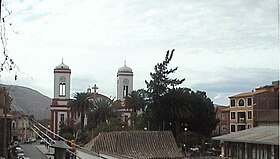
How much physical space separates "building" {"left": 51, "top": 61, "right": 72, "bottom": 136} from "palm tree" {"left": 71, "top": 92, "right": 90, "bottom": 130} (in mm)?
2900

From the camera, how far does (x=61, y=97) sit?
31.3 m

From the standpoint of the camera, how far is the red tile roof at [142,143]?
1591 centimetres

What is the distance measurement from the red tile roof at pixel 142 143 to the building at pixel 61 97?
44.5ft

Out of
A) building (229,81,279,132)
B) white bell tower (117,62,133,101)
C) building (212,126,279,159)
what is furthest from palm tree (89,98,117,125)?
building (212,126,279,159)

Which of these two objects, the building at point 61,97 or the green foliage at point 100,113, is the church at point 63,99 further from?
the green foliage at point 100,113

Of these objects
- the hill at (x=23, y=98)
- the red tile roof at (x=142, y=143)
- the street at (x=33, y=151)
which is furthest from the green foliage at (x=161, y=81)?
the hill at (x=23, y=98)

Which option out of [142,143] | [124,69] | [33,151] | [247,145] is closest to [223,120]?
[124,69]

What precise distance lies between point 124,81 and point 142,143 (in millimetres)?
17393

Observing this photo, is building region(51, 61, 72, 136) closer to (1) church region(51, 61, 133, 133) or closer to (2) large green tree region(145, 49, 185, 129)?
(1) church region(51, 61, 133, 133)

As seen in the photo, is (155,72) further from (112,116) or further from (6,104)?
(6,104)

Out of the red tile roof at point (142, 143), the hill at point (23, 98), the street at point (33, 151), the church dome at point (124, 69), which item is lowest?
the red tile roof at point (142, 143)

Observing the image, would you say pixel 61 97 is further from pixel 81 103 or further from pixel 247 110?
pixel 247 110

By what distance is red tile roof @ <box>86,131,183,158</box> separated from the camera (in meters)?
15.9

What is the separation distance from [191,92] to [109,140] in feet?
28.5
